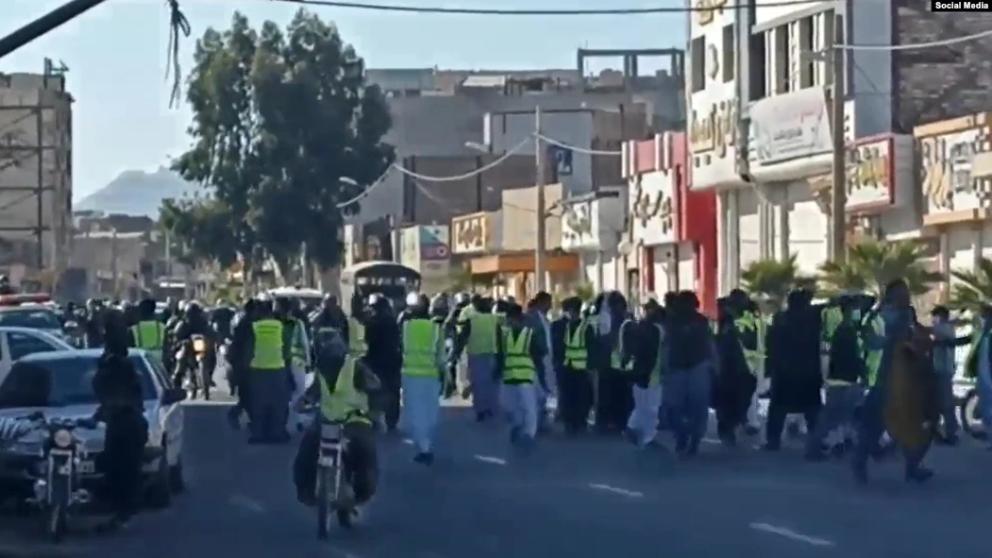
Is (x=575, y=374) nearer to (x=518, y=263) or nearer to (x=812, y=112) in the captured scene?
(x=812, y=112)

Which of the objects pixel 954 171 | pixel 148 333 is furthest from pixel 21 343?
pixel 954 171

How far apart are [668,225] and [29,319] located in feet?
101

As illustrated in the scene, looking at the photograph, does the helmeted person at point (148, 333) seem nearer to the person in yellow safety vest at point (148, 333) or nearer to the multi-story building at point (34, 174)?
the person in yellow safety vest at point (148, 333)

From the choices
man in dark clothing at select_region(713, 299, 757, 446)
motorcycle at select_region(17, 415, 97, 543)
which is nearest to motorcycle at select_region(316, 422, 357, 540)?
motorcycle at select_region(17, 415, 97, 543)

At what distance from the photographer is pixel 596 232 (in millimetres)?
75000

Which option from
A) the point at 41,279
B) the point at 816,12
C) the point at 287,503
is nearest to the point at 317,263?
the point at 41,279

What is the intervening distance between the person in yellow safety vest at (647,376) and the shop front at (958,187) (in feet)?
60.5

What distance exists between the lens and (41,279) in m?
84.2

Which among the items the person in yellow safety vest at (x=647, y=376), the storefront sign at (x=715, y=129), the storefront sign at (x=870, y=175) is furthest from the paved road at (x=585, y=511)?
the storefront sign at (x=715, y=129)

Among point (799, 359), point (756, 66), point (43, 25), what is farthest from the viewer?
point (756, 66)

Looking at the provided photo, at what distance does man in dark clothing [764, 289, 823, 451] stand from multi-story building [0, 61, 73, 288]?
61.0m

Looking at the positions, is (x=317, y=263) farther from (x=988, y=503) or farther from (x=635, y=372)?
(x=988, y=503)

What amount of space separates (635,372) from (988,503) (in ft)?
25.9

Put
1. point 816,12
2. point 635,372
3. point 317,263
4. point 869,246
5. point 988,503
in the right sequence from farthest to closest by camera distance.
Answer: point 317,263
point 816,12
point 869,246
point 635,372
point 988,503
